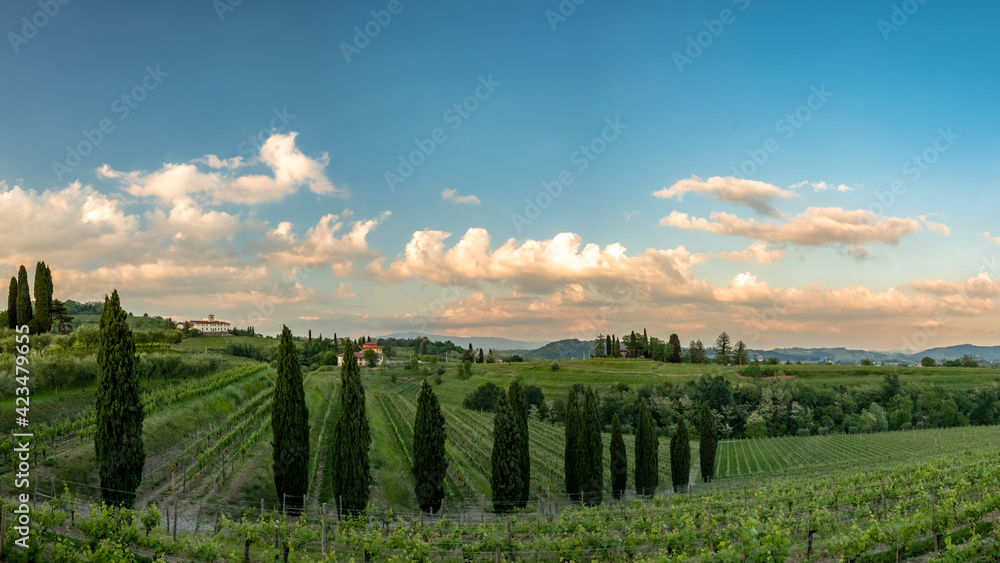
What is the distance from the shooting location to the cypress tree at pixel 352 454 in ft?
87.9

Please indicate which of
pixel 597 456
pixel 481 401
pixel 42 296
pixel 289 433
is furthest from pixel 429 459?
pixel 481 401

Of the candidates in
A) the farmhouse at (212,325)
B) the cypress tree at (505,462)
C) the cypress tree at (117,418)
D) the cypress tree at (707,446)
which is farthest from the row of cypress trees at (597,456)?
the farmhouse at (212,325)

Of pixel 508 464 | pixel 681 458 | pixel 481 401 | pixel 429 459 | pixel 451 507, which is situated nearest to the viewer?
pixel 429 459

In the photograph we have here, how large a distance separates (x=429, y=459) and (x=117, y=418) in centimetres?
1467

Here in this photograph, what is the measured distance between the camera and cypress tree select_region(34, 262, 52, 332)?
164 ft

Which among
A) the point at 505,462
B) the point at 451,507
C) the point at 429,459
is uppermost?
the point at 429,459

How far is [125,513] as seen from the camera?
16.9 meters

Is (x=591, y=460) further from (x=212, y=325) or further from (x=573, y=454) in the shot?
(x=212, y=325)

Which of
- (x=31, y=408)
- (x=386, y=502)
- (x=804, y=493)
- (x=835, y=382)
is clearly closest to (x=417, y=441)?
(x=386, y=502)

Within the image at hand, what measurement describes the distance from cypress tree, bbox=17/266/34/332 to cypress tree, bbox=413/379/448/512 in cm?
4412

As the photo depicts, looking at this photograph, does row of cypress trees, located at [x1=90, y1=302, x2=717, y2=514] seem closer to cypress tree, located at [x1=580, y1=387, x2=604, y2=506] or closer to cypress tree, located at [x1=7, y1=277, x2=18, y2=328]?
cypress tree, located at [x1=580, y1=387, x2=604, y2=506]

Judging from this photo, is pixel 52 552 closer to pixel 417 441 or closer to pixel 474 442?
pixel 417 441

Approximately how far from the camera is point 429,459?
30.0 meters

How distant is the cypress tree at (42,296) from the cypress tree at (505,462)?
4618 cm
